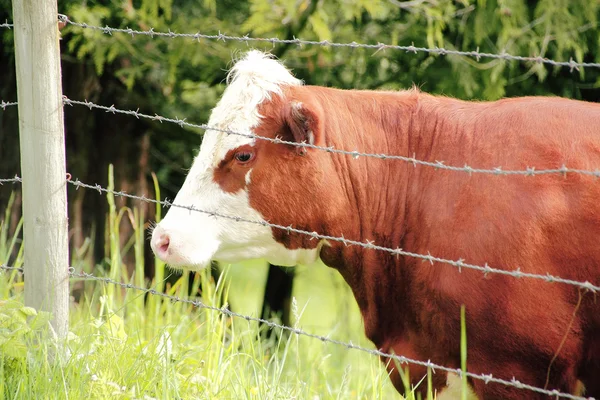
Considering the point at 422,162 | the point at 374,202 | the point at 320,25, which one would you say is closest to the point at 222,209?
the point at 374,202

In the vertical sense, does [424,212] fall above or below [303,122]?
below

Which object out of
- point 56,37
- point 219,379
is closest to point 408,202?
point 219,379

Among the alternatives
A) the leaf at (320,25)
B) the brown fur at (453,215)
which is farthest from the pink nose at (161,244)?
the leaf at (320,25)

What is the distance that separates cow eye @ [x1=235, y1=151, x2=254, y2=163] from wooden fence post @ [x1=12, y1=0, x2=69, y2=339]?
74 centimetres

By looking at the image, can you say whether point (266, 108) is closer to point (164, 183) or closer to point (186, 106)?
point (186, 106)

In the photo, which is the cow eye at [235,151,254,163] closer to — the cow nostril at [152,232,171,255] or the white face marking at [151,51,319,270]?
the white face marking at [151,51,319,270]

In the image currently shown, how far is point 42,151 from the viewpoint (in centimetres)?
346

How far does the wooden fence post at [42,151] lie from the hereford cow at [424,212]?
46cm

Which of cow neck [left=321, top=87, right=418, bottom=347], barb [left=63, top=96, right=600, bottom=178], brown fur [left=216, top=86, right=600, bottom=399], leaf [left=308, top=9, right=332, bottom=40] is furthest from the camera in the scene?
leaf [left=308, top=9, right=332, bottom=40]

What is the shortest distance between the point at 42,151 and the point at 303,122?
1.09 m

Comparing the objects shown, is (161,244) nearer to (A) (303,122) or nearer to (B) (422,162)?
(A) (303,122)

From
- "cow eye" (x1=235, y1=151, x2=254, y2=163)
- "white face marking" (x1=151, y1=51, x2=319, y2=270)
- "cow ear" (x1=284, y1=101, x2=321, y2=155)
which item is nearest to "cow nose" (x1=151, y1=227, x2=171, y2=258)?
"white face marking" (x1=151, y1=51, x2=319, y2=270)

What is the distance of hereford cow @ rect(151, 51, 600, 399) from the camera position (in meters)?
3.21

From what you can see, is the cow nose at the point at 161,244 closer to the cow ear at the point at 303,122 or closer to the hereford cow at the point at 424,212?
the hereford cow at the point at 424,212
